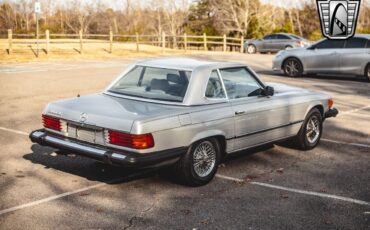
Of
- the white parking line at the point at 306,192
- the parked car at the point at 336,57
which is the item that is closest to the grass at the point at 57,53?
the parked car at the point at 336,57

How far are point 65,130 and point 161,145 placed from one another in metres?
1.22

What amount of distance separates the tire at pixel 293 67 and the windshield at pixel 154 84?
13.3 metres

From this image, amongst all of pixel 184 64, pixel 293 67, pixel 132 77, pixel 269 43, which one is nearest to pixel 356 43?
pixel 293 67

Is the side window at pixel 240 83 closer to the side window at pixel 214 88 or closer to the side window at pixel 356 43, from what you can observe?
the side window at pixel 214 88

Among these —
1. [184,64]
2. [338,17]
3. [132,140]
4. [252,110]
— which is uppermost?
[338,17]

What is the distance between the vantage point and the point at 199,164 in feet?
19.8

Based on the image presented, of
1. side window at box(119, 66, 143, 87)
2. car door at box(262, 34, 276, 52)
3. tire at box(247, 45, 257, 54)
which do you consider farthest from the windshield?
tire at box(247, 45, 257, 54)

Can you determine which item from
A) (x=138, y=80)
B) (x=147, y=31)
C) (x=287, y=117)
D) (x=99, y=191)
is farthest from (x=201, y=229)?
(x=147, y=31)

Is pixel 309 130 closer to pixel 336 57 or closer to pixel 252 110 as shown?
pixel 252 110

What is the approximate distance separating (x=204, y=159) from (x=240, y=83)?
4.36 ft

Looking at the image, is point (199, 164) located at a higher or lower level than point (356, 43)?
lower

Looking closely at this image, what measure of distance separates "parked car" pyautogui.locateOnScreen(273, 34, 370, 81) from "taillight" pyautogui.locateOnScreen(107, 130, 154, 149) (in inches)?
558

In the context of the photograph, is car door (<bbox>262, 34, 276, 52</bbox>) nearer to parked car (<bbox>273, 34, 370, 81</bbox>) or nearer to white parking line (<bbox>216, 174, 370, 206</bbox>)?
parked car (<bbox>273, 34, 370, 81</bbox>)

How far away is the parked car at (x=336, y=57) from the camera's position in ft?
59.0
